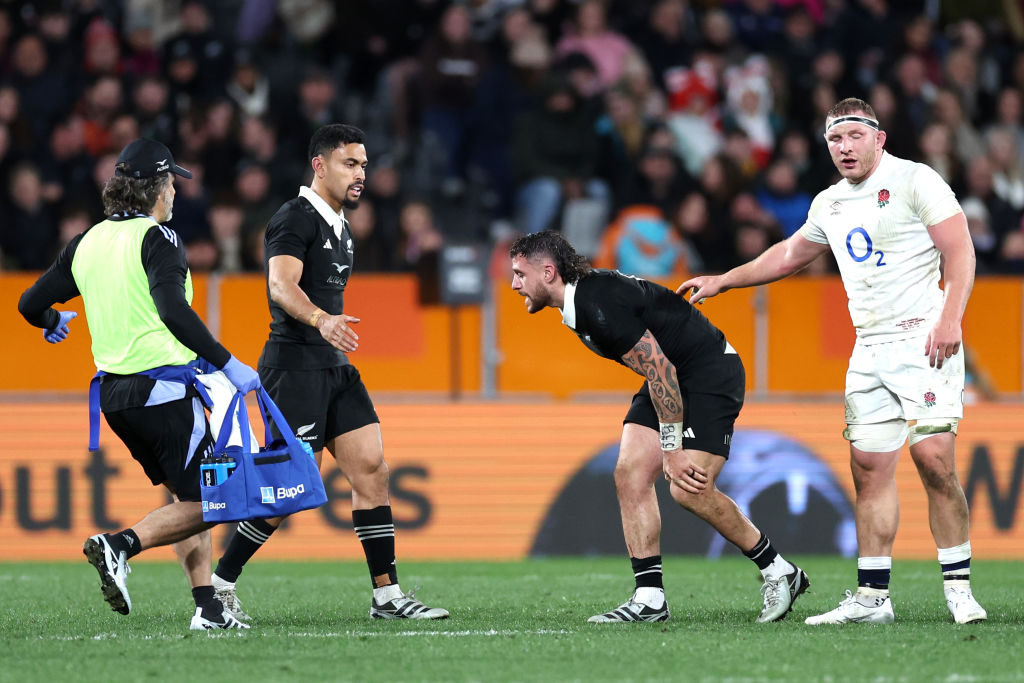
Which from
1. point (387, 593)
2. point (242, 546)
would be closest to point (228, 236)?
point (242, 546)

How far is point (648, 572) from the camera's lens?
7.05 metres

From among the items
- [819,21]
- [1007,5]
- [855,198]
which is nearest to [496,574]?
[855,198]

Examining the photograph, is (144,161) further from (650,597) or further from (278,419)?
(650,597)

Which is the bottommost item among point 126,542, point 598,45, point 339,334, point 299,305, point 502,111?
point 126,542

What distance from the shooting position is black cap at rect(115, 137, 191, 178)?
6711mm

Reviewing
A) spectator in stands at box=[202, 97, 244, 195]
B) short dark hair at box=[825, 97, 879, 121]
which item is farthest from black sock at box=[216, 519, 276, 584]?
spectator in stands at box=[202, 97, 244, 195]

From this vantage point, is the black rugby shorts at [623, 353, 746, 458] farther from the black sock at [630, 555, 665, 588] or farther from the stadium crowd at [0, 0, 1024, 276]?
the stadium crowd at [0, 0, 1024, 276]

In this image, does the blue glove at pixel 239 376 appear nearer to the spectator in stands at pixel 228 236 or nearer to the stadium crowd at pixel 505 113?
the stadium crowd at pixel 505 113

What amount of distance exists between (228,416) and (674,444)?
2.07 metres

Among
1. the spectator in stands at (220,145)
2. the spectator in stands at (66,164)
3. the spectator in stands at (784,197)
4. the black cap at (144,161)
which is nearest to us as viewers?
the black cap at (144,161)

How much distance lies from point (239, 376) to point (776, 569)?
274cm

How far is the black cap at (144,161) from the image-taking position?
6711mm

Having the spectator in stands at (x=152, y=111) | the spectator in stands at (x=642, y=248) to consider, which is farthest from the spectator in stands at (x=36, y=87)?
the spectator in stands at (x=642, y=248)

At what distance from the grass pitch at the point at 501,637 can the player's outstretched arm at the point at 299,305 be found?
4.37 ft
